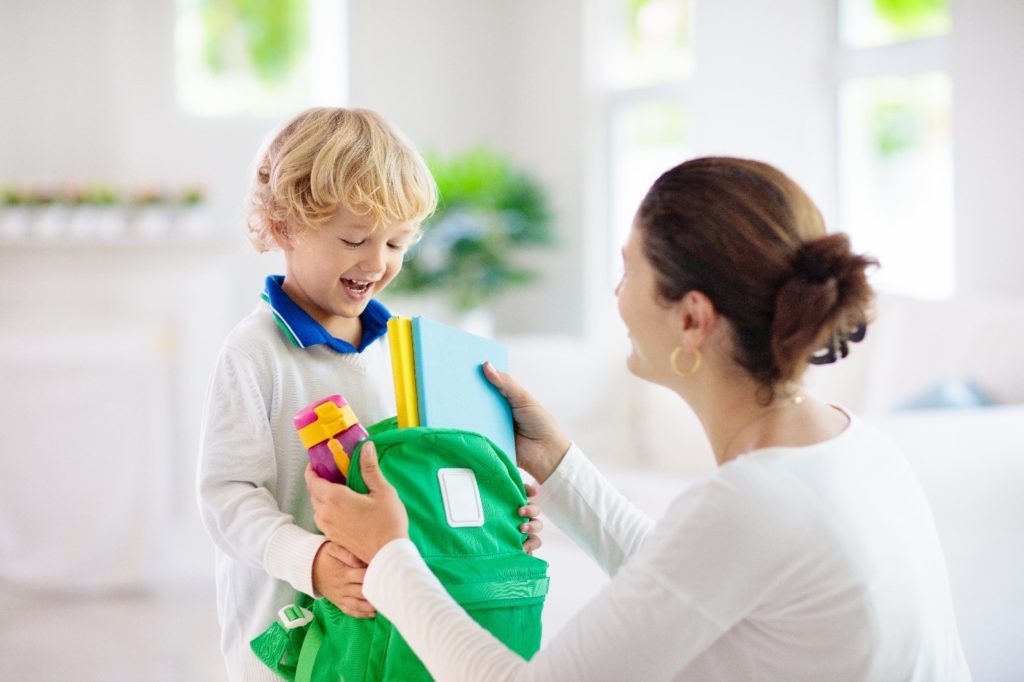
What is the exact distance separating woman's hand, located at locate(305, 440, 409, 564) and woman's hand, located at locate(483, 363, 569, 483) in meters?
0.33

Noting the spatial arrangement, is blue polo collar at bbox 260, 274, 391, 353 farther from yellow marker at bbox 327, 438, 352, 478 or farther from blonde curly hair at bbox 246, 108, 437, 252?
yellow marker at bbox 327, 438, 352, 478

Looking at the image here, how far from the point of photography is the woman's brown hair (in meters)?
1.11

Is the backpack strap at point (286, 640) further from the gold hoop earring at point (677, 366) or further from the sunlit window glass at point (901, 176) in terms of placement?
the sunlit window glass at point (901, 176)

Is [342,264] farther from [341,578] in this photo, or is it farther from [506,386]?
[341,578]

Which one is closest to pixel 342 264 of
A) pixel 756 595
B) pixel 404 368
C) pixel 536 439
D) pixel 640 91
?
pixel 404 368

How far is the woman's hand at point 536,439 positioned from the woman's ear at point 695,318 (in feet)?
1.27

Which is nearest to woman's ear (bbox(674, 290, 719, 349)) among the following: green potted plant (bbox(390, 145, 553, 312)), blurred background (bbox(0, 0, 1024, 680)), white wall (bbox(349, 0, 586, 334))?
blurred background (bbox(0, 0, 1024, 680))

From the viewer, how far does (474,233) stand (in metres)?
5.28

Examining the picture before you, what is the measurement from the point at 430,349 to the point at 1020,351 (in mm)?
2144

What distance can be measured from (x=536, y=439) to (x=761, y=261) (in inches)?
20.5

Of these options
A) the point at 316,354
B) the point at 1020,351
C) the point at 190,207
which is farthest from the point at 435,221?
the point at 316,354

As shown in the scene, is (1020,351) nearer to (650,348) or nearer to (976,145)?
(976,145)

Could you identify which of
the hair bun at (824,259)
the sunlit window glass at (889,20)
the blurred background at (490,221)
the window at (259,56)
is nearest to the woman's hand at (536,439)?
the hair bun at (824,259)

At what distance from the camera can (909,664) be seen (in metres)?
1.14
